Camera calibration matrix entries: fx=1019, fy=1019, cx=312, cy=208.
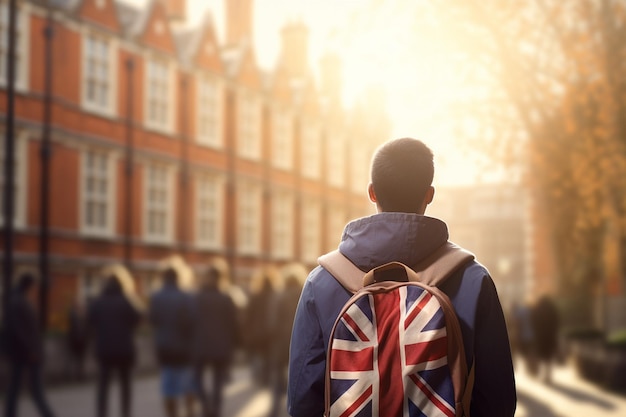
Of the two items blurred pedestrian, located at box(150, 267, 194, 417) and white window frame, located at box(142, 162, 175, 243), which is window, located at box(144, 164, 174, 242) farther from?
blurred pedestrian, located at box(150, 267, 194, 417)

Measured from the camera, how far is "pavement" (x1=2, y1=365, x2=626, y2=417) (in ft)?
46.7

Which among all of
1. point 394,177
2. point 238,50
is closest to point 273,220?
point 238,50

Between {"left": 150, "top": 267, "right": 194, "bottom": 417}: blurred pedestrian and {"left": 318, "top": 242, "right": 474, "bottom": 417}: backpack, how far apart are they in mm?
8145

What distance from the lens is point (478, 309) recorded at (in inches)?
121

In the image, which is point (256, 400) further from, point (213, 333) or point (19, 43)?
point (19, 43)

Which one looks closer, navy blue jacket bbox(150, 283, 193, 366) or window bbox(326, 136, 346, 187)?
navy blue jacket bbox(150, 283, 193, 366)

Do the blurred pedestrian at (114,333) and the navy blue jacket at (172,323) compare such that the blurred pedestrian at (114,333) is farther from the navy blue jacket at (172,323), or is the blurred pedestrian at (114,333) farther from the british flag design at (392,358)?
the british flag design at (392,358)

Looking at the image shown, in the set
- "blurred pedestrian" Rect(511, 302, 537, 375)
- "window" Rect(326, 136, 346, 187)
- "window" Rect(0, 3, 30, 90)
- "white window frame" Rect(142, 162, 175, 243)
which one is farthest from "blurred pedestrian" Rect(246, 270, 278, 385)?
"window" Rect(326, 136, 346, 187)

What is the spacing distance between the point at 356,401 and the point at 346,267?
1.45 feet

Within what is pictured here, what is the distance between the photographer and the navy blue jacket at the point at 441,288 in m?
3.05

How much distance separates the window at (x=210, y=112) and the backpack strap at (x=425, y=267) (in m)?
33.7

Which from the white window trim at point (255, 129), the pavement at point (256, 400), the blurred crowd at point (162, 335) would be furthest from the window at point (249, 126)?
the blurred crowd at point (162, 335)

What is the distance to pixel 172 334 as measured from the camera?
1109 centimetres

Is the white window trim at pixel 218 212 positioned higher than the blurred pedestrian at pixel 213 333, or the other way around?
the white window trim at pixel 218 212
